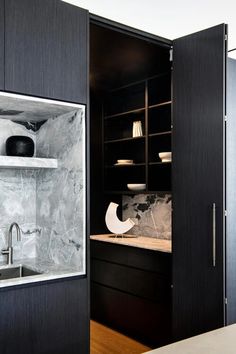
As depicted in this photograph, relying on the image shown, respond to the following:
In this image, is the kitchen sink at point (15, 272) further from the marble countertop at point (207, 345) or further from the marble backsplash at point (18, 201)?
the marble countertop at point (207, 345)

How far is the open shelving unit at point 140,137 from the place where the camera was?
4312 mm

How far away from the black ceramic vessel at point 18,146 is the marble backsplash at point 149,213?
1955 mm

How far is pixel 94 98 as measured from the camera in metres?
5.05

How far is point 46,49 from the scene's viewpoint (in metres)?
2.48

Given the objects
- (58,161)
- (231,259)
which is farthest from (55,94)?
(231,259)

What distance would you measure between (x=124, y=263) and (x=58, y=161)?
1552 millimetres

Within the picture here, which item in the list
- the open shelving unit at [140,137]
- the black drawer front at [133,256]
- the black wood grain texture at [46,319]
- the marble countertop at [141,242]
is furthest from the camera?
the open shelving unit at [140,137]

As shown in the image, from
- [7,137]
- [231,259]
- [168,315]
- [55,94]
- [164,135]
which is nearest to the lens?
[55,94]

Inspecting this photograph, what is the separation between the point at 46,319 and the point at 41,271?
38cm

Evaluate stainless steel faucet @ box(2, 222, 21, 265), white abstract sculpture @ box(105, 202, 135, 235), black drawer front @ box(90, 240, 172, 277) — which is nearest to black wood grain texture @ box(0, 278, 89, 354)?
stainless steel faucet @ box(2, 222, 21, 265)

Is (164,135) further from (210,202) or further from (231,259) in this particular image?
(231,259)

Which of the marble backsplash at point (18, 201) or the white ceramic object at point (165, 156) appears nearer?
the marble backsplash at point (18, 201)

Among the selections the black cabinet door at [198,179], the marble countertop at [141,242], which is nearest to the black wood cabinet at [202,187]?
the black cabinet door at [198,179]

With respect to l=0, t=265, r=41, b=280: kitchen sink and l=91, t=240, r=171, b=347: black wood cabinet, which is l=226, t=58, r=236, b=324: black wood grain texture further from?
l=0, t=265, r=41, b=280: kitchen sink
